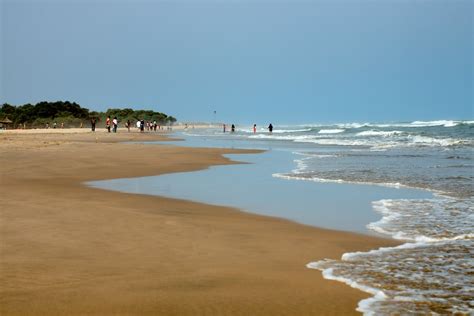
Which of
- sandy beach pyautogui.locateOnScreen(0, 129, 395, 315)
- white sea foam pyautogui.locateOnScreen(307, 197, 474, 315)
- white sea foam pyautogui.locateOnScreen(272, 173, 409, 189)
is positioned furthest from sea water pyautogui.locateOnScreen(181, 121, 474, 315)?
white sea foam pyautogui.locateOnScreen(272, 173, 409, 189)

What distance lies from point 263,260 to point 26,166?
1238cm

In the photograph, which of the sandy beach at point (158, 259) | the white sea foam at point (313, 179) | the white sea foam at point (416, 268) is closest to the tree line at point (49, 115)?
the white sea foam at point (313, 179)

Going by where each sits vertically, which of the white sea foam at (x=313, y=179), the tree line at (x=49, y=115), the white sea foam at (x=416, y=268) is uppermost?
the tree line at (x=49, y=115)

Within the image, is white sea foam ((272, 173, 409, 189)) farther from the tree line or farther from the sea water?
the tree line

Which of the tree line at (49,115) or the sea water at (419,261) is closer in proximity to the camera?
the sea water at (419,261)

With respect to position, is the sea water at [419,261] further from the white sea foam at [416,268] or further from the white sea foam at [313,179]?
the white sea foam at [313,179]

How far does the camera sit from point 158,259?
18.4ft

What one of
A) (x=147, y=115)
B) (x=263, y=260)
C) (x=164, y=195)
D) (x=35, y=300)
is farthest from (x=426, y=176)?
(x=147, y=115)

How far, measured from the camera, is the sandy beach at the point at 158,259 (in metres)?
4.27

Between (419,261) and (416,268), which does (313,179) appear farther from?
(416,268)

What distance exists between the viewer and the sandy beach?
4.27 metres

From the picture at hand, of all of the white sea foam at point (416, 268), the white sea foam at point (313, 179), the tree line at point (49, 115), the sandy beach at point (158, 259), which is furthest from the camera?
the tree line at point (49, 115)

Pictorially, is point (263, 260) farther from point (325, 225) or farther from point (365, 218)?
point (365, 218)

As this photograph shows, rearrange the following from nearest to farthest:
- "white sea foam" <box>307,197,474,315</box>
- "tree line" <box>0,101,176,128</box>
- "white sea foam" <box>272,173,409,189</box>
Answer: "white sea foam" <box>307,197,474,315</box>
"white sea foam" <box>272,173,409,189</box>
"tree line" <box>0,101,176,128</box>
